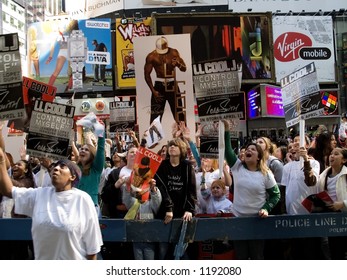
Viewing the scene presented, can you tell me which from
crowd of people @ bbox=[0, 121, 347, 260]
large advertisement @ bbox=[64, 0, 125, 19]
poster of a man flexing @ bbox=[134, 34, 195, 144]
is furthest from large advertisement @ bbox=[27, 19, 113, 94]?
crowd of people @ bbox=[0, 121, 347, 260]

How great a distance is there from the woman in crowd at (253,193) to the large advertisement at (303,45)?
36.1 m

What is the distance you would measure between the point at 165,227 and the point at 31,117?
2.08m

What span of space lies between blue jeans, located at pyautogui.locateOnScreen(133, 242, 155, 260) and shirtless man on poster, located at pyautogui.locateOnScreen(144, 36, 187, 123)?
9.30ft

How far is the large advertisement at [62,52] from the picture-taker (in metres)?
38.4

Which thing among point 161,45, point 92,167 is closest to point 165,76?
point 161,45

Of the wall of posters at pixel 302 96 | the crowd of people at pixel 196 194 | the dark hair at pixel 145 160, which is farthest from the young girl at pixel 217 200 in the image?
the dark hair at pixel 145 160

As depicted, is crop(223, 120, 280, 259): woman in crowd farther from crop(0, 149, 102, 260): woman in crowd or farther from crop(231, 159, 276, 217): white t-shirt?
crop(0, 149, 102, 260): woman in crowd

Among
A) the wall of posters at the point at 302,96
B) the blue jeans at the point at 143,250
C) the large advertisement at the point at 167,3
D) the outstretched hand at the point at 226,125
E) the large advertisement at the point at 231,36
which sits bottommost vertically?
the blue jeans at the point at 143,250

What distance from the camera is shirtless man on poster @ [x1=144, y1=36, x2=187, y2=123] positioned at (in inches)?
322

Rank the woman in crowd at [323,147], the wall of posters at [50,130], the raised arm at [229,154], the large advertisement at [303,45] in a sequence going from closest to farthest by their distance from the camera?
the raised arm at [229,154] < the wall of posters at [50,130] < the woman in crowd at [323,147] < the large advertisement at [303,45]

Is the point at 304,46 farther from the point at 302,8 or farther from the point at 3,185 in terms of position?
the point at 3,185

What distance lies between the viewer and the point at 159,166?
5961 mm

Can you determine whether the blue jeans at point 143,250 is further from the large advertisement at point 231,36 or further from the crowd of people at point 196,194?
the large advertisement at point 231,36

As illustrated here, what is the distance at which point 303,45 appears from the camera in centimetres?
4119
